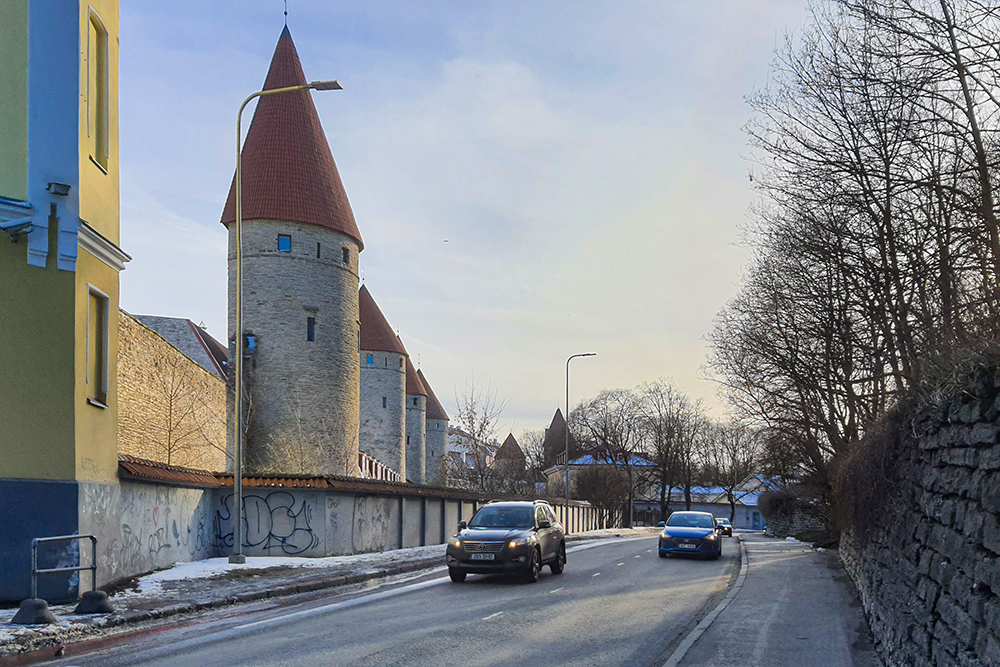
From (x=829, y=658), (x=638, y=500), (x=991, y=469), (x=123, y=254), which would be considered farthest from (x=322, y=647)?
(x=638, y=500)

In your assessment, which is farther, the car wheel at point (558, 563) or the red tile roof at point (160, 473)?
the car wheel at point (558, 563)

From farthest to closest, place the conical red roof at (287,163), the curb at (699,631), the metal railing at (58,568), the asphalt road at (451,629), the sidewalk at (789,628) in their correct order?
the conical red roof at (287,163) < the metal railing at (58,568) < the sidewalk at (789,628) < the curb at (699,631) < the asphalt road at (451,629)

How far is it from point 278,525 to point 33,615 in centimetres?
1244

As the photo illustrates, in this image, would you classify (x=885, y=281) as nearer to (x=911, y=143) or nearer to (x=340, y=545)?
(x=911, y=143)

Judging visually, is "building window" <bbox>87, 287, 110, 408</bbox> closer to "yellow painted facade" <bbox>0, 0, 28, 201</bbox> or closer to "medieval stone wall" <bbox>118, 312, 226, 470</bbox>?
"yellow painted facade" <bbox>0, 0, 28, 201</bbox>

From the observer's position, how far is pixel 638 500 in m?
101

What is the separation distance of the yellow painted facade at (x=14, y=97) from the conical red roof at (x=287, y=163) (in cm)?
2787

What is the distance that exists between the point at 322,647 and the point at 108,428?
699 centimetres

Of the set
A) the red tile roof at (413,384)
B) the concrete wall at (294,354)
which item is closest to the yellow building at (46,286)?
the concrete wall at (294,354)

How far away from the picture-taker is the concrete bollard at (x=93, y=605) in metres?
11.6

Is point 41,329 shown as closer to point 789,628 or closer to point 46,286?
point 46,286

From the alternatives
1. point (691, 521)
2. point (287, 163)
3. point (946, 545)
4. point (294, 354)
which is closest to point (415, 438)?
point (294, 354)

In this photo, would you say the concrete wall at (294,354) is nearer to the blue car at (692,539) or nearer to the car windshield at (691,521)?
the car windshield at (691,521)

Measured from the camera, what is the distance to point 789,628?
12.1 m
